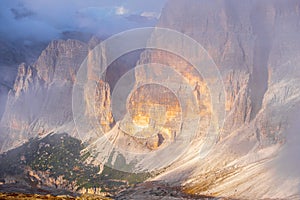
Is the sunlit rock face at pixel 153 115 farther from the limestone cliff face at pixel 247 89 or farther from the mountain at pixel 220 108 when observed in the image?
the limestone cliff face at pixel 247 89

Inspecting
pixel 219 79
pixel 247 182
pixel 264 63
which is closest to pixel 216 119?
pixel 219 79

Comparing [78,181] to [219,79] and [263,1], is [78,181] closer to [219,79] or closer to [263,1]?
[219,79]

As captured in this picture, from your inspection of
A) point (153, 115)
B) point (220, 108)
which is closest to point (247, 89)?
point (220, 108)

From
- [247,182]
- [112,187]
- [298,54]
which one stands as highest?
[298,54]

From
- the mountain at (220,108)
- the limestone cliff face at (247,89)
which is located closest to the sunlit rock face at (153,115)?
the mountain at (220,108)

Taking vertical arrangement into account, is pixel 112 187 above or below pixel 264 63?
below

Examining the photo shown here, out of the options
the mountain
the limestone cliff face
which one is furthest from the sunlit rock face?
the limestone cliff face

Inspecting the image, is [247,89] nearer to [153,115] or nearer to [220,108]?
[220,108]

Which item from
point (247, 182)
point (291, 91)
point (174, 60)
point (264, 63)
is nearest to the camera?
point (247, 182)

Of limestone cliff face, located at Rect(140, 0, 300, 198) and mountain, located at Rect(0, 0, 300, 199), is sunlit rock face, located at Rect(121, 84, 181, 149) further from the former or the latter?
limestone cliff face, located at Rect(140, 0, 300, 198)
